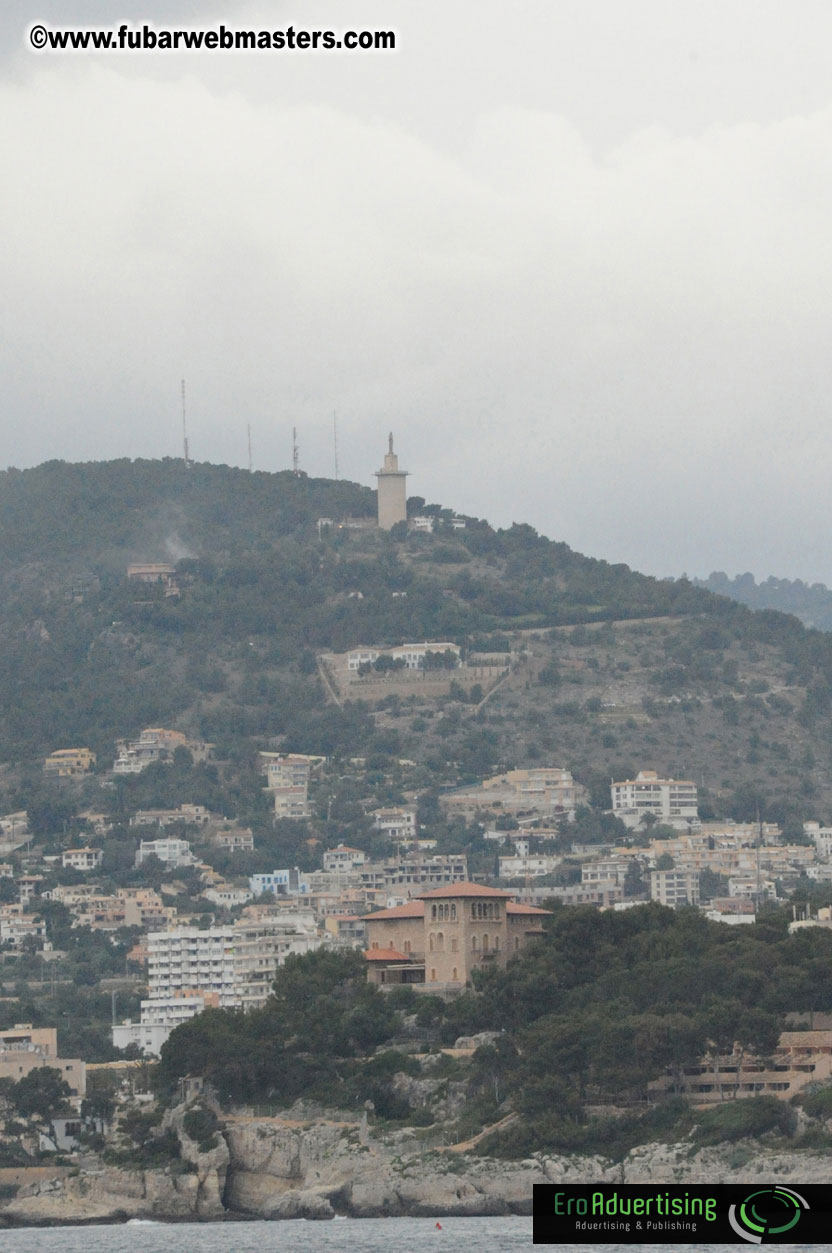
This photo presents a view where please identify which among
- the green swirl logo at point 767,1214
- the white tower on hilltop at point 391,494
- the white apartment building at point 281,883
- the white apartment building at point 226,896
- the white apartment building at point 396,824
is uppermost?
the white tower on hilltop at point 391,494

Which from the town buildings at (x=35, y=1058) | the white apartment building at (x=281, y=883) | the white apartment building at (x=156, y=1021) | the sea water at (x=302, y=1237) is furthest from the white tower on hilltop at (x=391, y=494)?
the sea water at (x=302, y=1237)

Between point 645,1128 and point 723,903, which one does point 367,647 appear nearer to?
point 723,903

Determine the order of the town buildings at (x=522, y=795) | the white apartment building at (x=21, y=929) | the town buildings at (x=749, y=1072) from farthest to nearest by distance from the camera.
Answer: the town buildings at (x=522, y=795) < the white apartment building at (x=21, y=929) < the town buildings at (x=749, y=1072)

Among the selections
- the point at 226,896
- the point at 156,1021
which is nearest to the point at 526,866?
the point at 226,896

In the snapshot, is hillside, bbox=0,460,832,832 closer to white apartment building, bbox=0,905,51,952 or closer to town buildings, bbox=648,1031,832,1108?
white apartment building, bbox=0,905,51,952

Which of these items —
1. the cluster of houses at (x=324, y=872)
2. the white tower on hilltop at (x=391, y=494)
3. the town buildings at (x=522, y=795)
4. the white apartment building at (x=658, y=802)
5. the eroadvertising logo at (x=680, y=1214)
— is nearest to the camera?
the eroadvertising logo at (x=680, y=1214)

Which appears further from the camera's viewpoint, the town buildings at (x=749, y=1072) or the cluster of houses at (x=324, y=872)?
the cluster of houses at (x=324, y=872)

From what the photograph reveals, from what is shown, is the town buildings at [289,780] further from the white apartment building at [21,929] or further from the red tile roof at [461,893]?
the red tile roof at [461,893]
